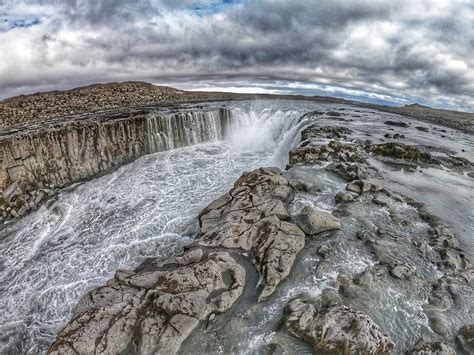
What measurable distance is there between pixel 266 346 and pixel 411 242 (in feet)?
28.9

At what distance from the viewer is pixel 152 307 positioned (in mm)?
9703

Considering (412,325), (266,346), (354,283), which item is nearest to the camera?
(266,346)

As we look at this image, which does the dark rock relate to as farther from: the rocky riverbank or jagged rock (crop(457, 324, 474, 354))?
jagged rock (crop(457, 324, 474, 354))

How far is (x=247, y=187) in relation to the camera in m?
17.2

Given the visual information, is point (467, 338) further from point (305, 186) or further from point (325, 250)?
point (305, 186)

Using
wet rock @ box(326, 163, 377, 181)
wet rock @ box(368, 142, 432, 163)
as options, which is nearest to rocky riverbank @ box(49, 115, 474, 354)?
wet rock @ box(326, 163, 377, 181)

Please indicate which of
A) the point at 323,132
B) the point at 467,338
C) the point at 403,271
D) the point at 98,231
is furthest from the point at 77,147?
the point at 467,338

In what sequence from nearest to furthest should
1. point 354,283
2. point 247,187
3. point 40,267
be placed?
point 354,283 < point 40,267 < point 247,187

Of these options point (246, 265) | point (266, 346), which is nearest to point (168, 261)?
point (246, 265)

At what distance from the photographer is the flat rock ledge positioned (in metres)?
8.99

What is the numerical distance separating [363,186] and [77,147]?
2562 centimetres

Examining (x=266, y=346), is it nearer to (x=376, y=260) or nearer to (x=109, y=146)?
(x=376, y=260)

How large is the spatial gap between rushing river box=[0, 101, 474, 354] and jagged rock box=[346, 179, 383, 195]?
0.84 m

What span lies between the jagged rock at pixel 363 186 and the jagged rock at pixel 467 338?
914 cm
